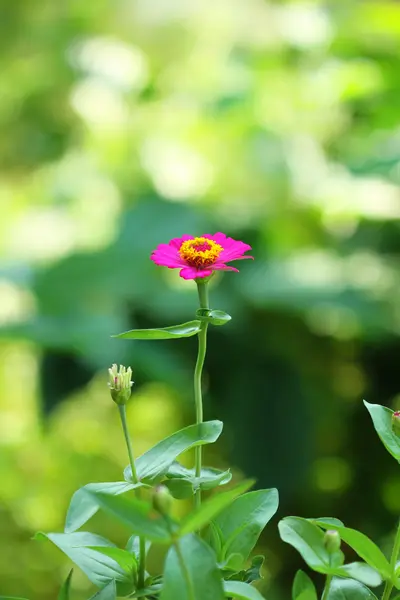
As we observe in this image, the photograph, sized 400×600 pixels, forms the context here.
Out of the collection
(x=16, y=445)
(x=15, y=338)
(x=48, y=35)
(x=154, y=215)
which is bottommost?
(x=16, y=445)

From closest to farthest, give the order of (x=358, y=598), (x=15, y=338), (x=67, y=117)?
1. (x=358, y=598)
2. (x=15, y=338)
3. (x=67, y=117)

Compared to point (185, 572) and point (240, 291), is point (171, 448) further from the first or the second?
point (240, 291)

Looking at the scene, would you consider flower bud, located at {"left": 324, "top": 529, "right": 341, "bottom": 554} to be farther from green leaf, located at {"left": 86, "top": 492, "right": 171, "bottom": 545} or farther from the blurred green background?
the blurred green background

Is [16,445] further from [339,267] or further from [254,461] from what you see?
[339,267]

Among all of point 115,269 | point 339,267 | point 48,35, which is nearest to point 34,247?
point 115,269

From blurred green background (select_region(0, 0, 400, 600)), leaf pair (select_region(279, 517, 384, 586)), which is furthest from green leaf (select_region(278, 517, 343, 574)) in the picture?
blurred green background (select_region(0, 0, 400, 600))

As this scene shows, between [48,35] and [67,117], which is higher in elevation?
[48,35]

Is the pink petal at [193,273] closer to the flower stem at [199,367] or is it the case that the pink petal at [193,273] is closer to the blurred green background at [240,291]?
the flower stem at [199,367]

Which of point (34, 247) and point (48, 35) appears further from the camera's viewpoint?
point (48, 35)
